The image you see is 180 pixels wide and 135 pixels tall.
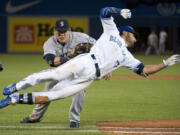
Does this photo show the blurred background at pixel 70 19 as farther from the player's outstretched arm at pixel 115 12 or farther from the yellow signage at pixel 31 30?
the player's outstretched arm at pixel 115 12

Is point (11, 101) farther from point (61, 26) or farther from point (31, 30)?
point (31, 30)

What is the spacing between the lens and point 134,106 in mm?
Answer: 10242

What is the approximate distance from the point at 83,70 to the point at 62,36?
838mm

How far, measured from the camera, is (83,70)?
6980mm

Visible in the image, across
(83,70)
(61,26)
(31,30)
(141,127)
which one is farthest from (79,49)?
(31,30)

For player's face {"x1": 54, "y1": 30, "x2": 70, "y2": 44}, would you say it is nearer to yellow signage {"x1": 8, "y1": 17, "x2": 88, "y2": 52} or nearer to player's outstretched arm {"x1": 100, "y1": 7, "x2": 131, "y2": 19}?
player's outstretched arm {"x1": 100, "y1": 7, "x2": 131, "y2": 19}

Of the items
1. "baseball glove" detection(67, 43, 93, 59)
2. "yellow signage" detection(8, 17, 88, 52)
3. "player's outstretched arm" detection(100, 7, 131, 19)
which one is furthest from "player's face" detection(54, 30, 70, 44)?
"yellow signage" detection(8, 17, 88, 52)

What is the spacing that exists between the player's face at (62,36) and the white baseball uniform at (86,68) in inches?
21.5

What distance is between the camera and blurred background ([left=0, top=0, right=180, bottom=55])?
32375mm

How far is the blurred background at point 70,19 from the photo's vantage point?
3238 centimetres

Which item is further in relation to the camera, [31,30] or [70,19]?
[31,30]

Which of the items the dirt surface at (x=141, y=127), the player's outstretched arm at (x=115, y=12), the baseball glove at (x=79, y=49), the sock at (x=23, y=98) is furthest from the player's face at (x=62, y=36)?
the dirt surface at (x=141, y=127)

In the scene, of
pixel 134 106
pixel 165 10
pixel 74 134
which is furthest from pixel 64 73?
pixel 165 10

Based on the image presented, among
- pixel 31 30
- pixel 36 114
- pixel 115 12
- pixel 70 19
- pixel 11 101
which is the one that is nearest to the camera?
pixel 11 101
